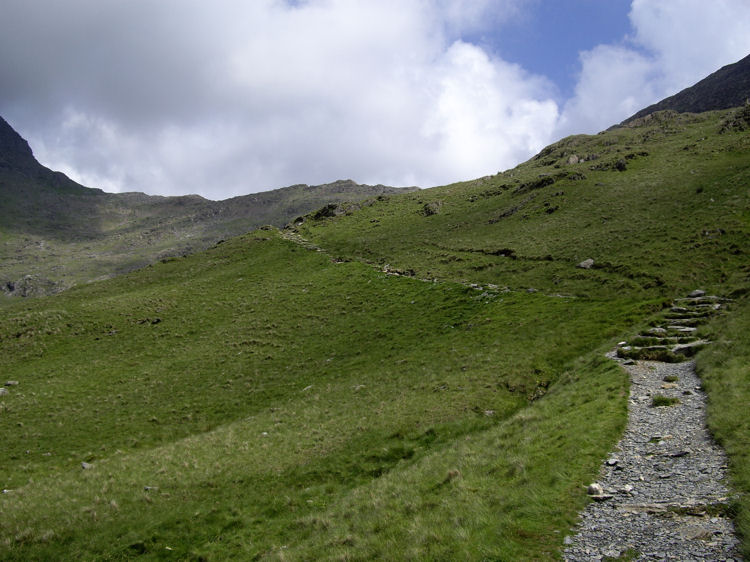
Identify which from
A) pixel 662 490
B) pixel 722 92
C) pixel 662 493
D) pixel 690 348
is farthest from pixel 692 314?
pixel 722 92

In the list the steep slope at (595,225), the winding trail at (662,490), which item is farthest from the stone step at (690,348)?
the steep slope at (595,225)

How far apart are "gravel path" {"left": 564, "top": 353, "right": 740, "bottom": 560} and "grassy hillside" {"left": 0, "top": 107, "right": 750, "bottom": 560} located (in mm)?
573

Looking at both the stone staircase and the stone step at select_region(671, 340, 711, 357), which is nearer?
the stone step at select_region(671, 340, 711, 357)

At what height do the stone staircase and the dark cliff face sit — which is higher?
the dark cliff face

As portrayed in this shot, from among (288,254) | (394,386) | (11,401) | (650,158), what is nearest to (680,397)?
(394,386)

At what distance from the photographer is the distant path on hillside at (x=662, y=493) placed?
8.57 meters

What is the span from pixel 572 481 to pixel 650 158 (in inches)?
3707

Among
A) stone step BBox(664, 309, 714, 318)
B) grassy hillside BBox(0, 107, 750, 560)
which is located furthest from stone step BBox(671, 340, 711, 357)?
stone step BBox(664, 309, 714, 318)

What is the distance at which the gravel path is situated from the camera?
28.0ft

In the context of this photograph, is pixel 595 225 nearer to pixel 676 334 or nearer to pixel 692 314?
pixel 692 314

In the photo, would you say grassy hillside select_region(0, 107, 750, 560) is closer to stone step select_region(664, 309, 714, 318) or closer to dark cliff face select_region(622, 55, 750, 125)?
stone step select_region(664, 309, 714, 318)

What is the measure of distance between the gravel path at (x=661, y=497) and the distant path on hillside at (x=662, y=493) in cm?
2

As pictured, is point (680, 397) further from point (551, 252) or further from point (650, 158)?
point (650, 158)

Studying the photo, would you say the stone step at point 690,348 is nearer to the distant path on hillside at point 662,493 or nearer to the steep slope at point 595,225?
the distant path on hillside at point 662,493
